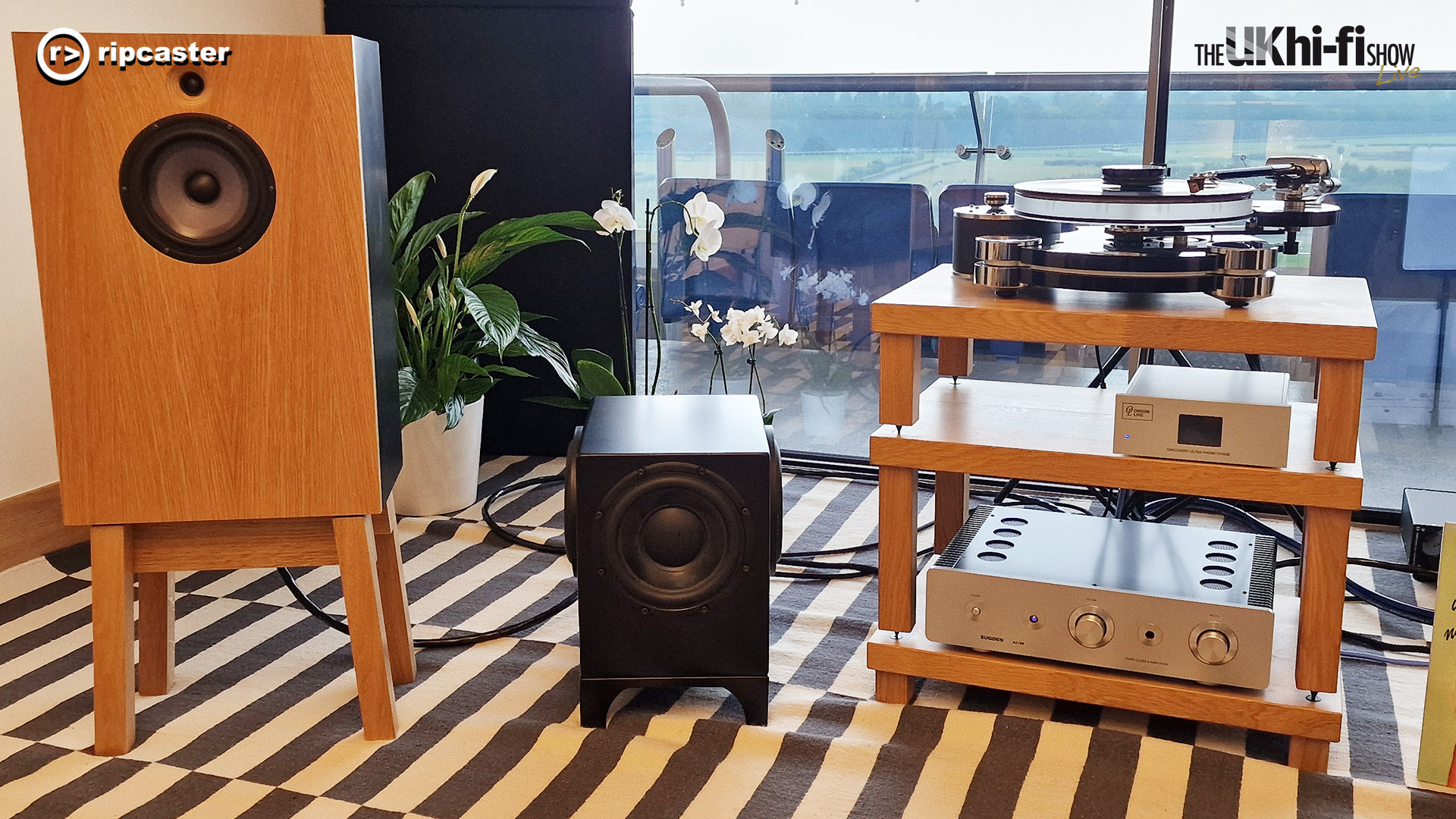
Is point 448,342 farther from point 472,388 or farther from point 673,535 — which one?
point 673,535

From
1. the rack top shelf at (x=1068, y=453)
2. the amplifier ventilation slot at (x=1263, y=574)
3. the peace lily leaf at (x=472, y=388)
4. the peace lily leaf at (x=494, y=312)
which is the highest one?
the peace lily leaf at (x=494, y=312)

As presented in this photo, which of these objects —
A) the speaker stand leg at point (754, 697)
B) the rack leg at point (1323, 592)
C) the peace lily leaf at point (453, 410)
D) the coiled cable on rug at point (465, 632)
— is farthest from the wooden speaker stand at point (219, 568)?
the rack leg at point (1323, 592)

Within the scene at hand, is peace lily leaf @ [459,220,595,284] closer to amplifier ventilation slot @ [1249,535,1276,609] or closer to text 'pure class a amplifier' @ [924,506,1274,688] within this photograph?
text 'pure class a amplifier' @ [924,506,1274,688]

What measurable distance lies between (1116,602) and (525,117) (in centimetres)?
163

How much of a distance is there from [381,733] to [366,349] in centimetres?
48

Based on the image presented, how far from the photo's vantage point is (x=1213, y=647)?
1.36 meters

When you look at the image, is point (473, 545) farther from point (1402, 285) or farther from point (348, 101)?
point (1402, 285)

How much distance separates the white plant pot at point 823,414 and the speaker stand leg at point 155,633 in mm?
1419

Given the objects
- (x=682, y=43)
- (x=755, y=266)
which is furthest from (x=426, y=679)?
(x=682, y=43)

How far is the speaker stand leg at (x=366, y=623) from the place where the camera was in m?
1.37

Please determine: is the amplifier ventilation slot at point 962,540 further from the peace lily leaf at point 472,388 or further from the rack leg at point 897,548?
the peace lily leaf at point 472,388

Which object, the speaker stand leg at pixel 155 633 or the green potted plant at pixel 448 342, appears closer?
the speaker stand leg at pixel 155 633

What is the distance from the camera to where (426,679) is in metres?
1.62

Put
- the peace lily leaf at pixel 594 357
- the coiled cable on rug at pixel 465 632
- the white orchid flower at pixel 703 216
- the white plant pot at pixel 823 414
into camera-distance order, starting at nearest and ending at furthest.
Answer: the coiled cable on rug at pixel 465 632, the white orchid flower at pixel 703 216, the peace lily leaf at pixel 594 357, the white plant pot at pixel 823 414
